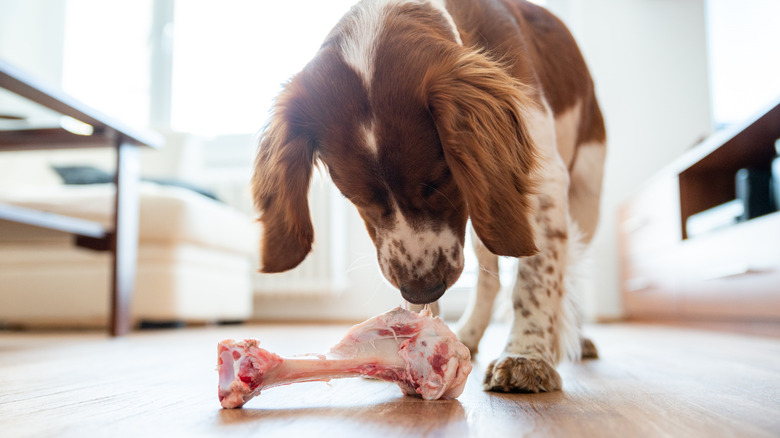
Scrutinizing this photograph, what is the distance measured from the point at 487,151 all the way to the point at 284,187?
18.4 inches

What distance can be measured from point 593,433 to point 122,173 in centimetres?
277

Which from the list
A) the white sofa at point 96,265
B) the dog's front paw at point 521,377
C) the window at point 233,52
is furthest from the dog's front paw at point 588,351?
the window at point 233,52

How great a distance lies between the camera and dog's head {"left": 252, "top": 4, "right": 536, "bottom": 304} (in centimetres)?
125

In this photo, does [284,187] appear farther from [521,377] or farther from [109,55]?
[109,55]

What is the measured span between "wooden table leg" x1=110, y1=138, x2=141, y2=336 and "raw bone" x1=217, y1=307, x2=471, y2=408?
2186mm

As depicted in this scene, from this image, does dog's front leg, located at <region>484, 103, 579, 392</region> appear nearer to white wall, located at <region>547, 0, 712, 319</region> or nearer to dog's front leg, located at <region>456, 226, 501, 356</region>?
dog's front leg, located at <region>456, 226, 501, 356</region>

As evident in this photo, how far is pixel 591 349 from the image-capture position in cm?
197

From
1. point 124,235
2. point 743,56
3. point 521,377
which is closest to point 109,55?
point 124,235

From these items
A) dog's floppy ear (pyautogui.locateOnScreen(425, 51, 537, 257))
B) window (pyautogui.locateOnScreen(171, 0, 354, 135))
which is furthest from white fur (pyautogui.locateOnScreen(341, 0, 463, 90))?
window (pyautogui.locateOnScreen(171, 0, 354, 135))

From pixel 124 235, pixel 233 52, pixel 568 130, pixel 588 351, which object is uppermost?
pixel 233 52

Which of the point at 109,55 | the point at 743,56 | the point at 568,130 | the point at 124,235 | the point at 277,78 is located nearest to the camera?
the point at 568,130

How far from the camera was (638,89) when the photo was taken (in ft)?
16.8

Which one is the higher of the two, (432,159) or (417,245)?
(432,159)

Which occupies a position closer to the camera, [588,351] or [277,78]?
[588,351]
